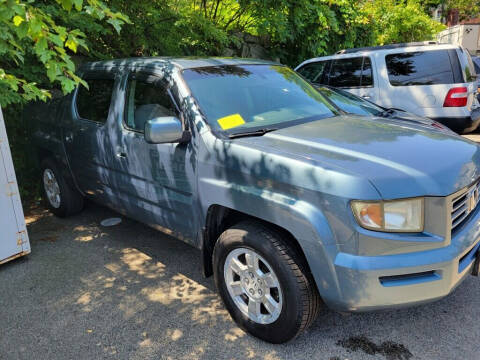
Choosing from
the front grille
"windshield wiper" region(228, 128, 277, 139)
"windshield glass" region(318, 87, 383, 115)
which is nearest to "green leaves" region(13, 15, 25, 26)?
"windshield wiper" region(228, 128, 277, 139)

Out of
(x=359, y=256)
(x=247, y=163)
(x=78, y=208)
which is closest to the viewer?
(x=359, y=256)

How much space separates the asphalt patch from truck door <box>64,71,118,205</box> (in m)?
2.44

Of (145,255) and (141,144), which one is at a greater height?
(141,144)

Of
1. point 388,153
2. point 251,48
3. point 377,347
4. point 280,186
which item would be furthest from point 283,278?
point 251,48

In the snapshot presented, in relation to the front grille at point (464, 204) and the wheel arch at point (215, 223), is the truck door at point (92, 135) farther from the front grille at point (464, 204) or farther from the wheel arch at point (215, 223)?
the front grille at point (464, 204)

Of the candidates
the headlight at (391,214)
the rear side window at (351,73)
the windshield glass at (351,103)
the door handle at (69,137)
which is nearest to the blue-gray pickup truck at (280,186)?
the headlight at (391,214)

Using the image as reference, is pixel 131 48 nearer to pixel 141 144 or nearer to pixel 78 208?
pixel 78 208

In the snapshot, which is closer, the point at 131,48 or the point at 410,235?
the point at 410,235

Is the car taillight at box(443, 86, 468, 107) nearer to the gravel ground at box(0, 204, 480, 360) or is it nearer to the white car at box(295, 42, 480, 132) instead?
the white car at box(295, 42, 480, 132)

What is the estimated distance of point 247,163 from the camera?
102 inches

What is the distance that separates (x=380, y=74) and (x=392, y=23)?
5.98m

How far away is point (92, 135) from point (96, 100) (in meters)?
0.37

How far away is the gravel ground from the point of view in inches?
105

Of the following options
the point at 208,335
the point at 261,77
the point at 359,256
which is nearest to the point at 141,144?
the point at 261,77
